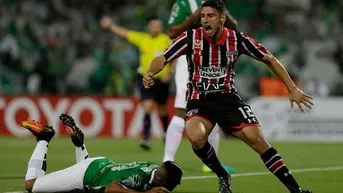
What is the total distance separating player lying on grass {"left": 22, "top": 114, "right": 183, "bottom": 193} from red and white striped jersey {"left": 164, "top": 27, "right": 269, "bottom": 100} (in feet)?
3.20

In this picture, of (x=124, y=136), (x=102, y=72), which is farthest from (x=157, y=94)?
(x=102, y=72)

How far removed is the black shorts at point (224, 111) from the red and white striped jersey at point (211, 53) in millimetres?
72

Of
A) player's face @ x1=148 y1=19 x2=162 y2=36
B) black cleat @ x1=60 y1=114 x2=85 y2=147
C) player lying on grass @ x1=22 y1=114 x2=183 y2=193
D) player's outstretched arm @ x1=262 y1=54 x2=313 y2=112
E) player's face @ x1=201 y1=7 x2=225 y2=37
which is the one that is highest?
player's face @ x1=148 y1=19 x2=162 y2=36

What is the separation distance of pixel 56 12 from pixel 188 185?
489 inches

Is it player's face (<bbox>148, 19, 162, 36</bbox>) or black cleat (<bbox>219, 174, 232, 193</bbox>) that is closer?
black cleat (<bbox>219, 174, 232, 193</bbox>)

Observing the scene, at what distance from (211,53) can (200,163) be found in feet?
12.4

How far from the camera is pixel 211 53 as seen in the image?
6363 mm

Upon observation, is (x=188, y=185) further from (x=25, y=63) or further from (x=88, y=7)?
(x=88, y=7)

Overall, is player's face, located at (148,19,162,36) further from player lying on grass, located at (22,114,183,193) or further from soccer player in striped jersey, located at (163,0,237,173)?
player lying on grass, located at (22,114,183,193)

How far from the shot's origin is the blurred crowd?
57.5 feet

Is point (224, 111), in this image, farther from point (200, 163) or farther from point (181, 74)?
point (200, 163)

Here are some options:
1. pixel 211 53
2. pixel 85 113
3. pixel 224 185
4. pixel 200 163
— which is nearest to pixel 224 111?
pixel 211 53

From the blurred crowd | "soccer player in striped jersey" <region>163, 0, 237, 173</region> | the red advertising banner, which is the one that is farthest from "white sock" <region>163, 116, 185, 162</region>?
the blurred crowd

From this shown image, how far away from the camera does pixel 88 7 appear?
19.2 m
